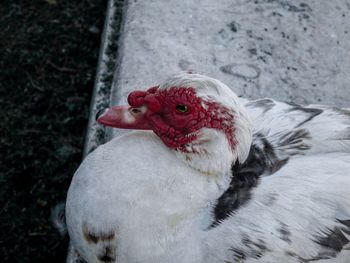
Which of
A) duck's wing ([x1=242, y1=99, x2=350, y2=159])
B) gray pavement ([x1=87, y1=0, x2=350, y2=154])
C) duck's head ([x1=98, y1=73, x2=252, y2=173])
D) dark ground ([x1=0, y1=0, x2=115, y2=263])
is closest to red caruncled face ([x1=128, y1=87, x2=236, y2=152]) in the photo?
duck's head ([x1=98, y1=73, x2=252, y2=173])

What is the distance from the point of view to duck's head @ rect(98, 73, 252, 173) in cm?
166

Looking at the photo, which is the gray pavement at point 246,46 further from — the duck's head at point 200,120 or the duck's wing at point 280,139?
the duck's head at point 200,120

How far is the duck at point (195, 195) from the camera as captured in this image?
167 centimetres

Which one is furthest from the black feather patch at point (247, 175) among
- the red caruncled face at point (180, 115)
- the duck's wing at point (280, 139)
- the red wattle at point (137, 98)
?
the red wattle at point (137, 98)

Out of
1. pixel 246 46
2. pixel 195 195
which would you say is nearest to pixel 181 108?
pixel 195 195

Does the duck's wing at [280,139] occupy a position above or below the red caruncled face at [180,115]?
below

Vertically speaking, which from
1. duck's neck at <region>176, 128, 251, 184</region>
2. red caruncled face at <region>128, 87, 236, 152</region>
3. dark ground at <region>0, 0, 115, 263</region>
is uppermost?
red caruncled face at <region>128, 87, 236, 152</region>

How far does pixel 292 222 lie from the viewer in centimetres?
171

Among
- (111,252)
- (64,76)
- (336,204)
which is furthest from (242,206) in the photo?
(64,76)

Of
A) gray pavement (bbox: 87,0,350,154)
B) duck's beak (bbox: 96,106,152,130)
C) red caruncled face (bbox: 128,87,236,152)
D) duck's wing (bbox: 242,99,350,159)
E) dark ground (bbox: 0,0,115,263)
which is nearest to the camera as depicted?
red caruncled face (bbox: 128,87,236,152)

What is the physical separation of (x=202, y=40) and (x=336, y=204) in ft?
4.76

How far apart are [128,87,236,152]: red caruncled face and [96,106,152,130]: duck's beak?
2cm

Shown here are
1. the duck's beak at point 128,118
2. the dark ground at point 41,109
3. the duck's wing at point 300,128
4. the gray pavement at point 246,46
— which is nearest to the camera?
the duck's beak at point 128,118

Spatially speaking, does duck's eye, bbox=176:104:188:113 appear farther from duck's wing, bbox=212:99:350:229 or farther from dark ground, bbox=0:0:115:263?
dark ground, bbox=0:0:115:263
